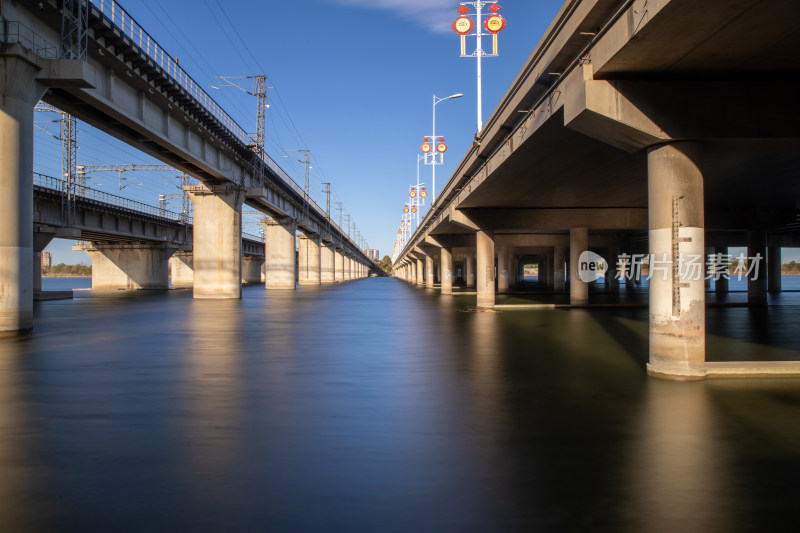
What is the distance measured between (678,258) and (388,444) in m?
7.33

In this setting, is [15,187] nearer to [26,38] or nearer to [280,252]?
[26,38]

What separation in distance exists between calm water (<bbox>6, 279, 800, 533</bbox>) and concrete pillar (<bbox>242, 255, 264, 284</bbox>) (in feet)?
328

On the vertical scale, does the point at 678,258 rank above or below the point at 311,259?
below

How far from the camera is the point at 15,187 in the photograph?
16797mm

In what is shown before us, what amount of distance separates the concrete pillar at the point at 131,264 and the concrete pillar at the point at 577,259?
53564 millimetres

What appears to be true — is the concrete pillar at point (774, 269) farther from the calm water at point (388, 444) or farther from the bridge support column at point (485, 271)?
the calm water at point (388, 444)

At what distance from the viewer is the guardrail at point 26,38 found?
16791 mm

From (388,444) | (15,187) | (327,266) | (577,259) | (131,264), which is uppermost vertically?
(15,187)

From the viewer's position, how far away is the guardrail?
1679 centimetres

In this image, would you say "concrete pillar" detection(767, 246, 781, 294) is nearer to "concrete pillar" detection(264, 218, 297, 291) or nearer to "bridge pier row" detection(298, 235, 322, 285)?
"concrete pillar" detection(264, 218, 297, 291)

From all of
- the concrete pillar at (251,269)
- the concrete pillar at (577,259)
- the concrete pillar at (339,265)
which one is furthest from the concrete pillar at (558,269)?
the concrete pillar at (339,265)

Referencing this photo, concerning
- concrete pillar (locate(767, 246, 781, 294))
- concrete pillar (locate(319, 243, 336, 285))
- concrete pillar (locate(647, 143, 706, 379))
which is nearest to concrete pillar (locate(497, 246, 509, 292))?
concrete pillar (locate(767, 246, 781, 294))

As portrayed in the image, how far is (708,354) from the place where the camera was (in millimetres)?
14531

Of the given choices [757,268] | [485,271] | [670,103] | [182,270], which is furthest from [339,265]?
[670,103]
